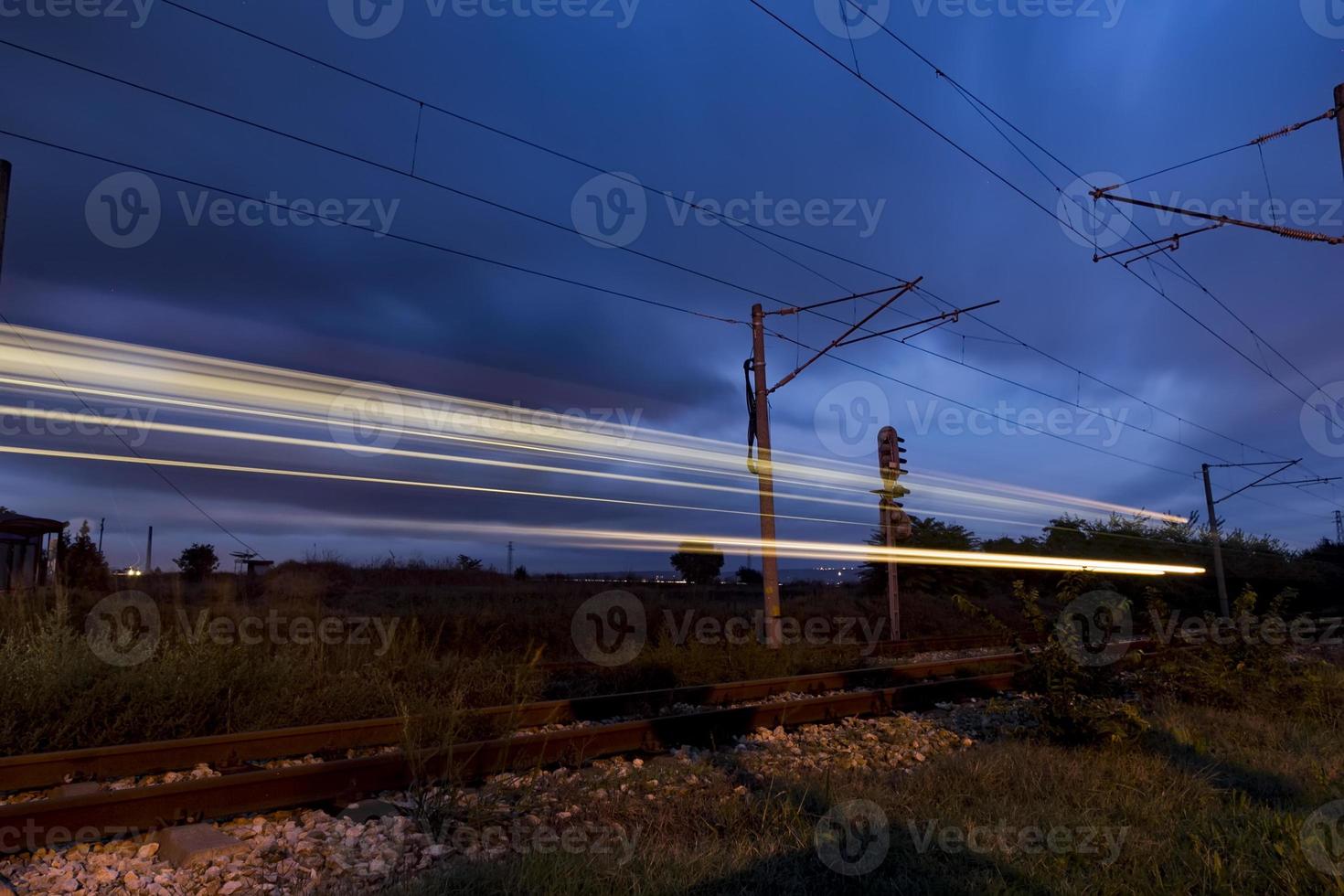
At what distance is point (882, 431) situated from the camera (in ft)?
68.5

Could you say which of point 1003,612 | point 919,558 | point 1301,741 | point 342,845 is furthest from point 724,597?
point 342,845

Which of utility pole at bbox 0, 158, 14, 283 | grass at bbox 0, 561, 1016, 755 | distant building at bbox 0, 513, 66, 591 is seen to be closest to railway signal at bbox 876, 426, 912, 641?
grass at bbox 0, 561, 1016, 755

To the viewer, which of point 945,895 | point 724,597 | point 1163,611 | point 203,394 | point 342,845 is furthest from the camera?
point 724,597

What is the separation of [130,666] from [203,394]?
7.02 metres

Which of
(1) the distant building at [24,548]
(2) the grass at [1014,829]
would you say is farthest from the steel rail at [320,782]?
(1) the distant building at [24,548]

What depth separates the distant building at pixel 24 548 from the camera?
20.9 m

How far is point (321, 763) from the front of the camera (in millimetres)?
7188

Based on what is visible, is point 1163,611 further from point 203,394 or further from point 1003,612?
point 1003,612

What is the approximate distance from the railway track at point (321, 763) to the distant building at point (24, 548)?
53.4 feet

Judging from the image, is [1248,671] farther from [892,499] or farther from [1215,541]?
[1215,541]

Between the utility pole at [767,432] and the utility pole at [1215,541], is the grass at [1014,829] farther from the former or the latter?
the utility pole at [1215,541]

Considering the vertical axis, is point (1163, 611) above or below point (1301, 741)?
above

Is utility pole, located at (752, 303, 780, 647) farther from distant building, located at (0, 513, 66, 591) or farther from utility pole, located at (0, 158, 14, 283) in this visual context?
distant building, located at (0, 513, 66, 591)

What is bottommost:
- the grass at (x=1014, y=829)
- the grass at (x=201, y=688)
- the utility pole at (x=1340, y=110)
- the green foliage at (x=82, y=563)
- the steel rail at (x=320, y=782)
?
the grass at (x=1014, y=829)
